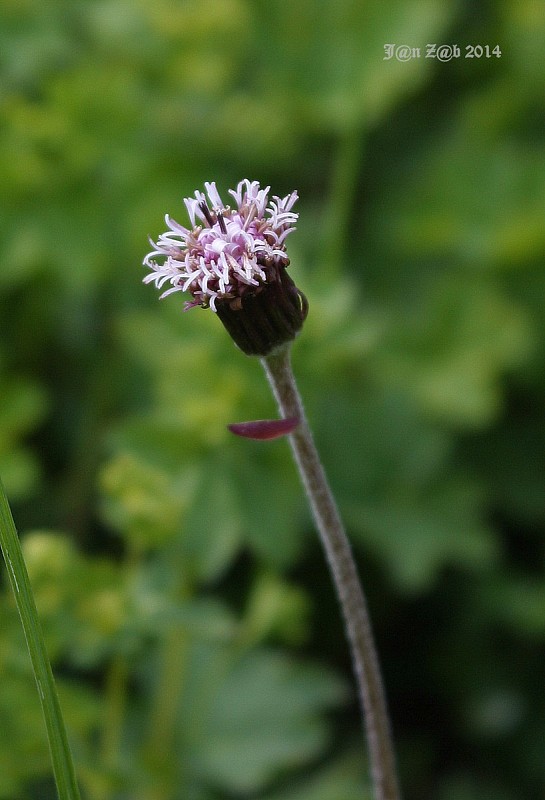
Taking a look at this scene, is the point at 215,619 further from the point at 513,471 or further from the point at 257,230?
the point at 513,471

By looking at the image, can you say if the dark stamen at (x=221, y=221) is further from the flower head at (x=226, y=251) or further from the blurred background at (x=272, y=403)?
the blurred background at (x=272, y=403)

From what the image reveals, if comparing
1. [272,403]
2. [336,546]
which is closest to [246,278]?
[336,546]

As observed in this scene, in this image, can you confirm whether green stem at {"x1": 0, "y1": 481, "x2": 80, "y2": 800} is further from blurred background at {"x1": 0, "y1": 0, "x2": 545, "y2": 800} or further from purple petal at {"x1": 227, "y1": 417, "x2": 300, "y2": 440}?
blurred background at {"x1": 0, "y1": 0, "x2": 545, "y2": 800}

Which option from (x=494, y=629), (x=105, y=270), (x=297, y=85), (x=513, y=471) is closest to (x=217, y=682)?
(x=494, y=629)

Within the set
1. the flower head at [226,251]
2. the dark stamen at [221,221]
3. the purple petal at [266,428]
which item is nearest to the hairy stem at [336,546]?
the purple petal at [266,428]

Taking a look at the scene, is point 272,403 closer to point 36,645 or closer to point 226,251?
point 226,251
